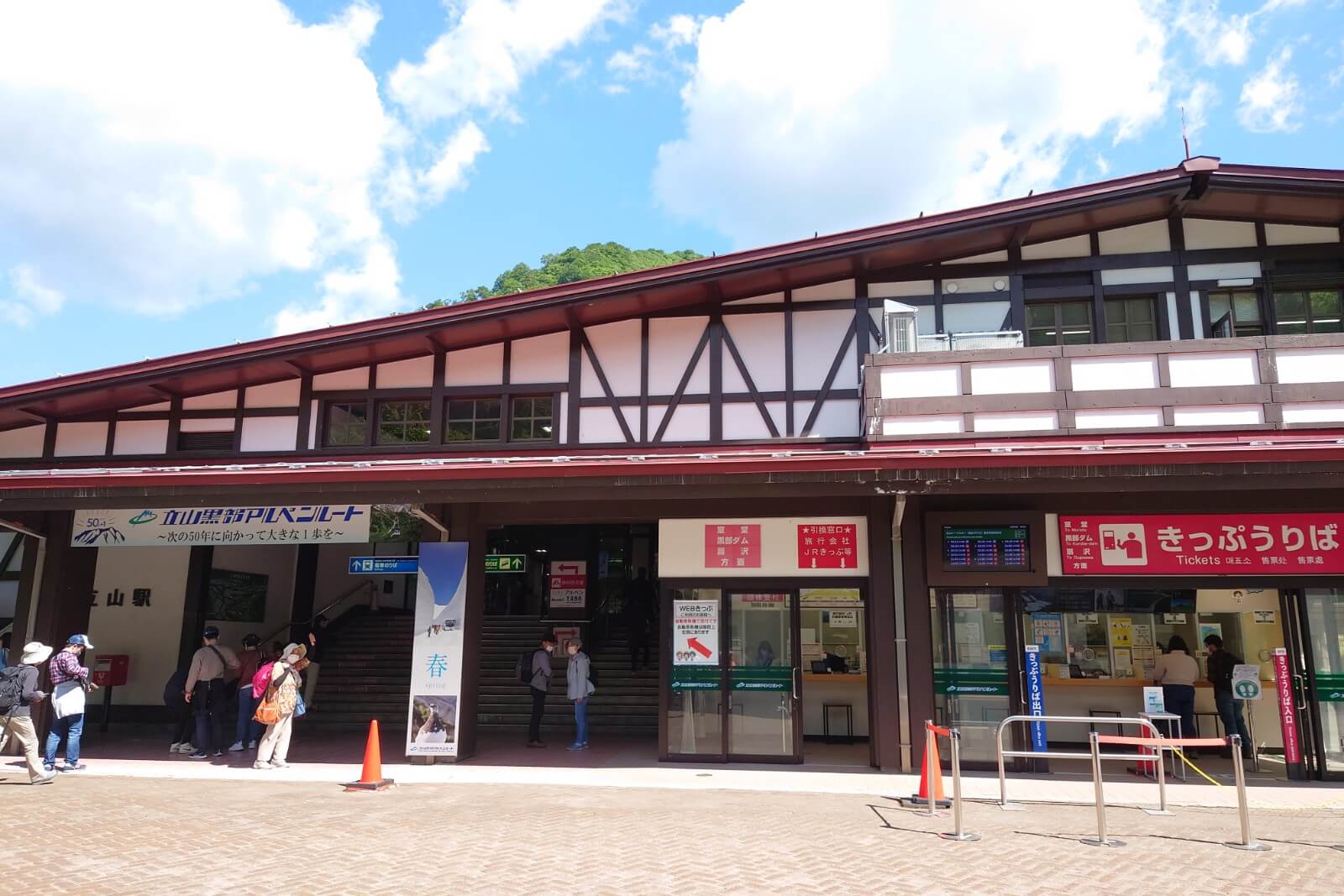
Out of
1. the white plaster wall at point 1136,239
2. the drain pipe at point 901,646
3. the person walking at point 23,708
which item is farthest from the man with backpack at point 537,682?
the white plaster wall at point 1136,239

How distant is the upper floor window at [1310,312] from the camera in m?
12.5

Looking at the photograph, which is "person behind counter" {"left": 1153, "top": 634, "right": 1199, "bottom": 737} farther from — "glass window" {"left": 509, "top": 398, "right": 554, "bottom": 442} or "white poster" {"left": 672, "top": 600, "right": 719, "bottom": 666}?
"glass window" {"left": 509, "top": 398, "right": 554, "bottom": 442}

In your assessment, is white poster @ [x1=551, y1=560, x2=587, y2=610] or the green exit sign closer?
the green exit sign

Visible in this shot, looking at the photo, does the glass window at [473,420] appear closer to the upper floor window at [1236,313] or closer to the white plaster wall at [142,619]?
the white plaster wall at [142,619]

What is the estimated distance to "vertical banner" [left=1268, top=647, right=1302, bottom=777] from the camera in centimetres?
1067

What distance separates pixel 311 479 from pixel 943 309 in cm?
867

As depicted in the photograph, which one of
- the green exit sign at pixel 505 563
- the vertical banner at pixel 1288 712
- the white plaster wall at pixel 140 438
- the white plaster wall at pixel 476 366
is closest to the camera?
the vertical banner at pixel 1288 712

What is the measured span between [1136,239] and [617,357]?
7.54m

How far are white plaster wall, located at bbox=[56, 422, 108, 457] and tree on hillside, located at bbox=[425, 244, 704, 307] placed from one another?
123 ft

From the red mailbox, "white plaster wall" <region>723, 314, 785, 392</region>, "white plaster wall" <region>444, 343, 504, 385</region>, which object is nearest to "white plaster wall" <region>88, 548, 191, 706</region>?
the red mailbox

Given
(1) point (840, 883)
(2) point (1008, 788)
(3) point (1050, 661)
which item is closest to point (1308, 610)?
(3) point (1050, 661)

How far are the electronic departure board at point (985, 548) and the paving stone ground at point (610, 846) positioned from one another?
3.10 metres

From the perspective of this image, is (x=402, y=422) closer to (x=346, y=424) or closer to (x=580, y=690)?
(x=346, y=424)

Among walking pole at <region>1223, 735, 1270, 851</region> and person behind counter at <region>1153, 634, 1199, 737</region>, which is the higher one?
person behind counter at <region>1153, 634, 1199, 737</region>
